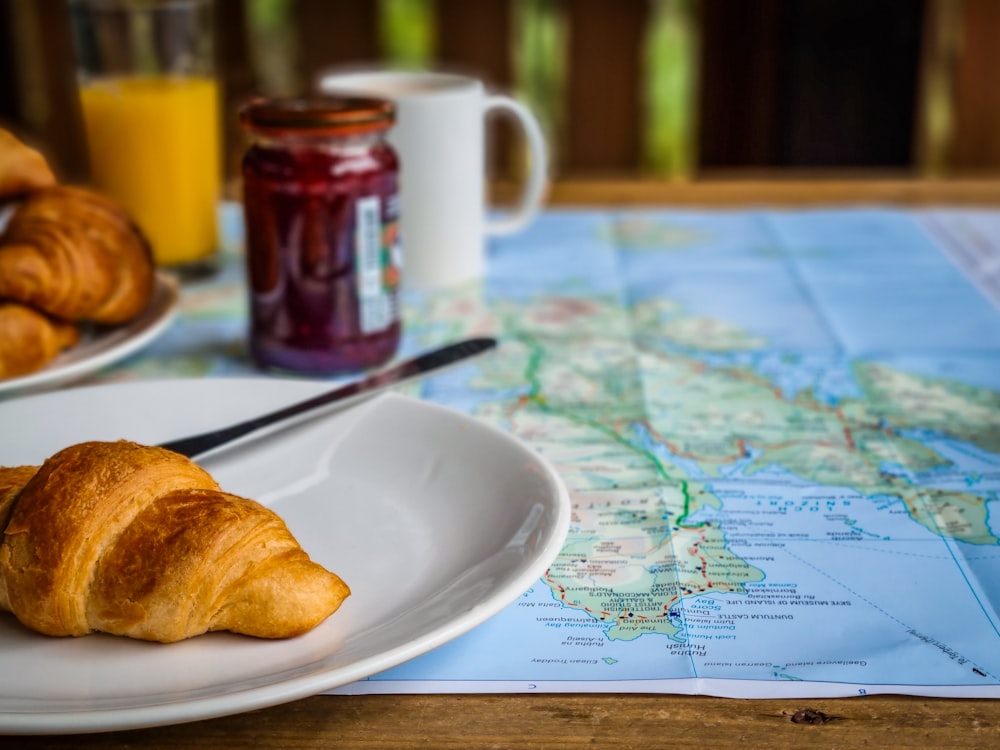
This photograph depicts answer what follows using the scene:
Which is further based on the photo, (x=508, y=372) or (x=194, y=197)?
(x=194, y=197)

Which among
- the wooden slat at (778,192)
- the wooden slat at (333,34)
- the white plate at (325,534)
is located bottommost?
the white plate at (325,534)

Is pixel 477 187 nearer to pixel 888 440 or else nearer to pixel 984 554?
pixel 888 440

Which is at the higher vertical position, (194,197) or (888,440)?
(194,197)

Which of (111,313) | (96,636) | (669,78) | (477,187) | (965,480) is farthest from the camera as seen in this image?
(669,78)

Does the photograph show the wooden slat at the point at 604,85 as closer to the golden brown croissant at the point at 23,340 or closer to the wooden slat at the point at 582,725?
the golden brown croissant at the point at 23,340

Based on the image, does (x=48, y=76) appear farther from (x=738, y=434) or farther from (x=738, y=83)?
(x=738, y=434)

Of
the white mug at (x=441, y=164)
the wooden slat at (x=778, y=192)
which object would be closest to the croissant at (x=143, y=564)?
the white mug at (x=441, y=164)

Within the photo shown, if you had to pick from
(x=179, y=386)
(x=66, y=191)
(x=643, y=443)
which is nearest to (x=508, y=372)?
(x=643, y=443)
